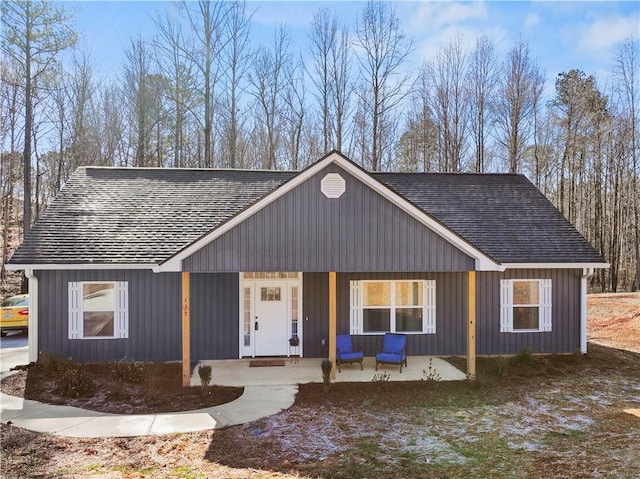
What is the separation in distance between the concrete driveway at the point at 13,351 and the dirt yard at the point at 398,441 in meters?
4.89

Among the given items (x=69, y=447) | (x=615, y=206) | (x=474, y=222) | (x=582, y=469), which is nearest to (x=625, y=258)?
(x=615, y=206)

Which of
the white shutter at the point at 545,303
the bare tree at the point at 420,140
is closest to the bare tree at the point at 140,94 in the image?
the bare tree at the point at 420,140

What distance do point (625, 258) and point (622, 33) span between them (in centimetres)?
1525

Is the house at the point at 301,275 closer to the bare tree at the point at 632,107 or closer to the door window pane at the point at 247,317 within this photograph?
the door window pane at the point at 247,317

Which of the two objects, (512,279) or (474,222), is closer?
(512,279)

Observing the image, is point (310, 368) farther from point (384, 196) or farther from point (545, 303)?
point (545, 303)

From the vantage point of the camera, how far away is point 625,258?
31.5 metres

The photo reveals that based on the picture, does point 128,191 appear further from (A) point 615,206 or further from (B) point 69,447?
(A) point 615,206

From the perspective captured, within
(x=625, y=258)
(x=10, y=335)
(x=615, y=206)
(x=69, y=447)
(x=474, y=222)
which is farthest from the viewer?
(x=625, y=258)

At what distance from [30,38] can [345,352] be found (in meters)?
20.9

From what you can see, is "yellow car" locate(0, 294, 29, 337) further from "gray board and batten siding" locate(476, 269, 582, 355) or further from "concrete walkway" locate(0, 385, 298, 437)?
"gray board and batten siding" locate(476, 269, 582, 355)

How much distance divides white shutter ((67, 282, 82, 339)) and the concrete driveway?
163 cm

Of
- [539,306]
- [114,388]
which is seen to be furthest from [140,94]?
[539,306]

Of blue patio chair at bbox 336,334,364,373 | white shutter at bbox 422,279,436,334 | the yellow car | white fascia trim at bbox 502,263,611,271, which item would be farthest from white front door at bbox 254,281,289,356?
the yellow car
